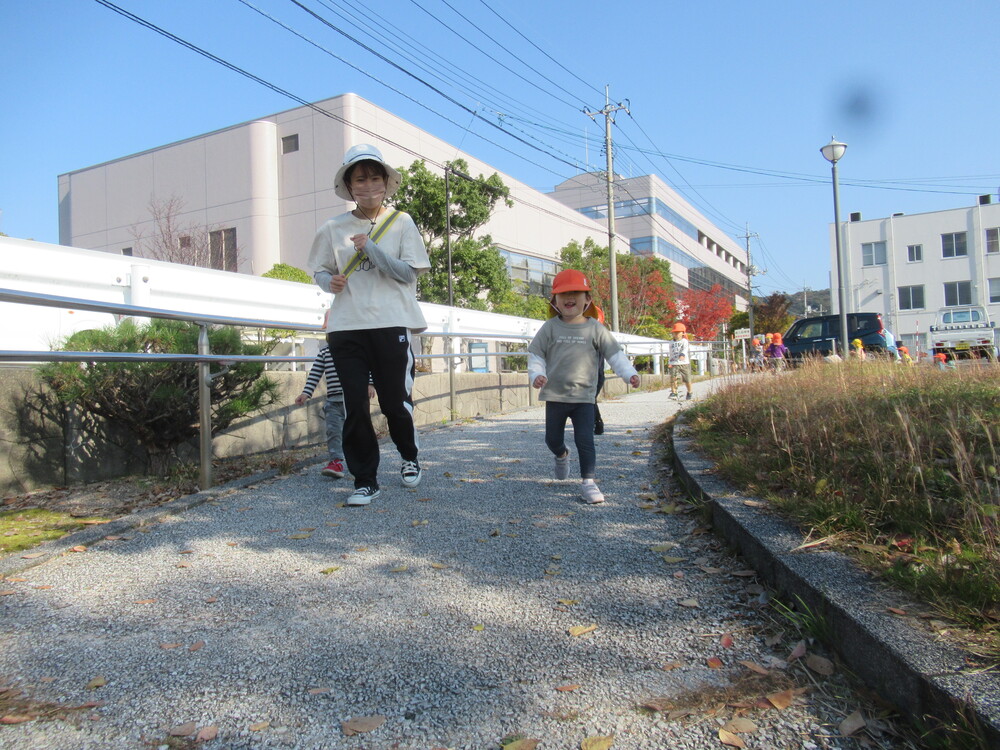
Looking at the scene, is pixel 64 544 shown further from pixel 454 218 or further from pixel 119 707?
pixel 454 218

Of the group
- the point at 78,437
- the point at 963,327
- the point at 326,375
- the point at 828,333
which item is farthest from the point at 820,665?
the point at 963,327

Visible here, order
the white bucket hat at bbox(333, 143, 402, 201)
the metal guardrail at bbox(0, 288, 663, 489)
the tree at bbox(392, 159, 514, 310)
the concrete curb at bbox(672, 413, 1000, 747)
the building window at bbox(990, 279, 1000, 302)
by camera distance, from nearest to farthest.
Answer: the concrete curb at bbox(672, 413, 1000, 747) < the metal guardrail at bbox(0, 288, 663, 489) < the white bucket hat at bbox(333, 143, 402, 201) < the tree at bbox(392, 159, 514, 310) < the building window at bbox(990, 279, 1000, 302)

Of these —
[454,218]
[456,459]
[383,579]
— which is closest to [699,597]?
[383,579]

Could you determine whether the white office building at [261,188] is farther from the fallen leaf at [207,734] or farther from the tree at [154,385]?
the fallen leaf at [207,734]

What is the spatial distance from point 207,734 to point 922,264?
5077 cm

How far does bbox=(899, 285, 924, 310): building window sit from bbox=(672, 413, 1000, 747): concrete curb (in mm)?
48547

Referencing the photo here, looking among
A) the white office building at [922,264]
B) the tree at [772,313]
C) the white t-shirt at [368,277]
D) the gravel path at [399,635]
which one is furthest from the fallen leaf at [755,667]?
the tree at [772,313]

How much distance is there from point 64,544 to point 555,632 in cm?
228

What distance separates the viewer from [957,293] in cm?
4297

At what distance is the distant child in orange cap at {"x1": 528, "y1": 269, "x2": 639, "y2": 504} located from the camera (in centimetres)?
432

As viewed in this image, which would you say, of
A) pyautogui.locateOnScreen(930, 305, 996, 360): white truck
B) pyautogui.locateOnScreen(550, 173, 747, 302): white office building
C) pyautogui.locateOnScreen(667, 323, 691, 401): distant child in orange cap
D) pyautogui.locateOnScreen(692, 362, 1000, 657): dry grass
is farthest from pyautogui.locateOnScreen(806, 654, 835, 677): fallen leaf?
pyautogui.locateOnScreen(550, 173, 747, 302): white office building

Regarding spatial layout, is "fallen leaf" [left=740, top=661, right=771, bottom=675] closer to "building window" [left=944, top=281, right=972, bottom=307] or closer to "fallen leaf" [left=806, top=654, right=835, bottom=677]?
"fallen leaf" [left=806, top=654, right=835, bottom=677]

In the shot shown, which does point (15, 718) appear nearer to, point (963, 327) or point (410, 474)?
point (410, 474)

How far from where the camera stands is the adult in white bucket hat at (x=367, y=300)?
12.7 ft
